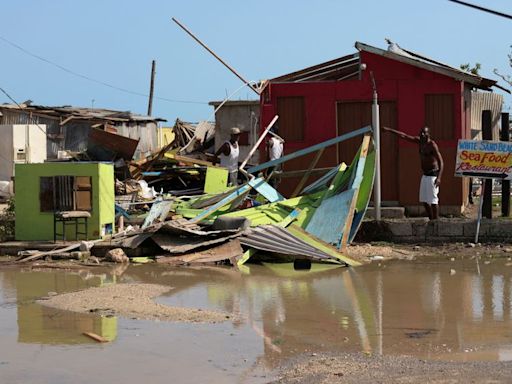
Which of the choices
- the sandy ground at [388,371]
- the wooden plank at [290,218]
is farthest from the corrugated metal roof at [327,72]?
the sandy ground at [388,371]

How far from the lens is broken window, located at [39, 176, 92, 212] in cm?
1337

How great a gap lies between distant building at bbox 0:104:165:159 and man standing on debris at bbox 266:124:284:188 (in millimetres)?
11381

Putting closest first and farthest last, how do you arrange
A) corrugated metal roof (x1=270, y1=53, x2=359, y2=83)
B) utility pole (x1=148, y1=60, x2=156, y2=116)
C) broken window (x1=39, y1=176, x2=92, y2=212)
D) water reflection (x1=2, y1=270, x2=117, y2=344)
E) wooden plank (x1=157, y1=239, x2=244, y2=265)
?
water reflection (x1=2, y1=270, x2=117, y2=344), wooden plank (x1=157, y1=239, x2=244, y2=265), broken window (x1=39, y1=176, x2=92, y2=212), corrugated metal roof (x1=270, y1=53, x2=359, y2=83), utility pole (x1=148, y1=60, x2=156, y2=116)

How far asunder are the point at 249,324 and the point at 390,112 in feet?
30.4

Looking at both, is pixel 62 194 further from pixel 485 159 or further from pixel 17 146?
pixel 17 146

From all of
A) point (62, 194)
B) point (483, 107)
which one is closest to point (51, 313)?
point (62, 194)

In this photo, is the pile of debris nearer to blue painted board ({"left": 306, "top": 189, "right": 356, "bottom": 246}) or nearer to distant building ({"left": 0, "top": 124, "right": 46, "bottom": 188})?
blue painted board ({"left": 306, "top": 189, "right": 356, "bottom": 246})

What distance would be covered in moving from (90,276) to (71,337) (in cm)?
367

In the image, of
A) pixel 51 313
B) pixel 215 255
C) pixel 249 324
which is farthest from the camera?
pixel 215 255

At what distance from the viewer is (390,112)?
16.5m

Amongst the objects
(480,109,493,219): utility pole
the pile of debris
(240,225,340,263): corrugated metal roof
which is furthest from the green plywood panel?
(480,109,493,219): utility pole

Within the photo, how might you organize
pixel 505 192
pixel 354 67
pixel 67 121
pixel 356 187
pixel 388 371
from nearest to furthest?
pixel 388 371
pixel 356 187
pixel 505 192
pixel 354 67
pixel 67 121

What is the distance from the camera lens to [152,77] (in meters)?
43.2

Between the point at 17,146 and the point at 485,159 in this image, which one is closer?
the point at 485,159
